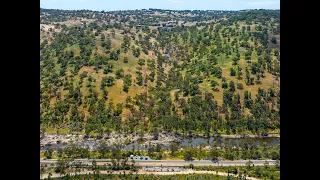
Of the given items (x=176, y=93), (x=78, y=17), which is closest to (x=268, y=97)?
(x=176, y=93)

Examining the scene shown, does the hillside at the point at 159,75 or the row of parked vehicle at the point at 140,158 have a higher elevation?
the hillside at the point at 159,75

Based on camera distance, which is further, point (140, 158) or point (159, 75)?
point (159, 75)

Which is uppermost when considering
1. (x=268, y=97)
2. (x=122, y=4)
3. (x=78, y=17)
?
(x=122, y=4)

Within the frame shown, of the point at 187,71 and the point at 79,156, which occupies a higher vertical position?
the point at 187,71

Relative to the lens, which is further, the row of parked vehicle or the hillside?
the hillside

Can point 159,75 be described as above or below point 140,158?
above

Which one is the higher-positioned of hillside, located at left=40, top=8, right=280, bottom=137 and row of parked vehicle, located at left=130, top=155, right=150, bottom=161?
hillside, located at left=40, top=8, right=280, bottom=137
